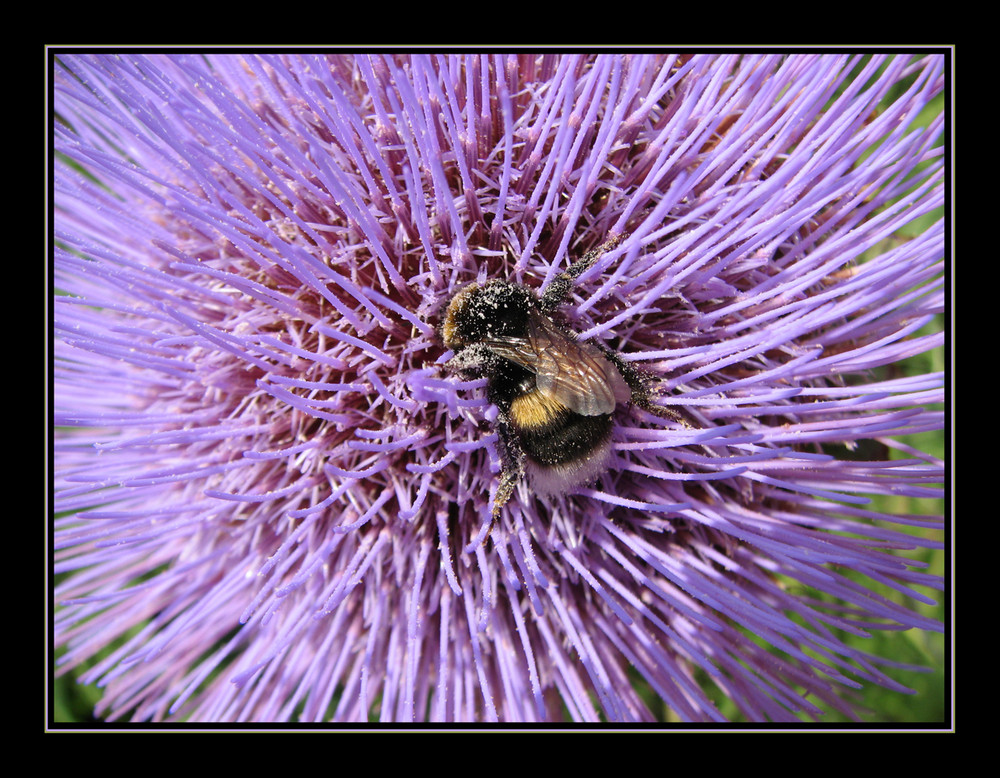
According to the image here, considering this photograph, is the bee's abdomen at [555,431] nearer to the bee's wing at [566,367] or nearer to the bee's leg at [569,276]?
the bee's wing at [566,367]

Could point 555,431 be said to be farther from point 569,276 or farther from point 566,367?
point 569,276

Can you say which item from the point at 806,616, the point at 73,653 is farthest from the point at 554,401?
the point at 73,653

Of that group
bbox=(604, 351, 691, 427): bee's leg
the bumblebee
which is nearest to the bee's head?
the bumblebee

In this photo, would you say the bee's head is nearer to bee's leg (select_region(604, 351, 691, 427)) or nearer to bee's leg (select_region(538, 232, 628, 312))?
bee's leg (select_region(538, 232, 628, 312))

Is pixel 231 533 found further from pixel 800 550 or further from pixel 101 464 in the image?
pixel 800 550

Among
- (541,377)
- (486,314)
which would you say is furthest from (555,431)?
(486,314)

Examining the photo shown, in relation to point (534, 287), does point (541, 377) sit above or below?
below

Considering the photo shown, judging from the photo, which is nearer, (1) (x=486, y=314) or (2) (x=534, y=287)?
(1) (x=486, y=314)
